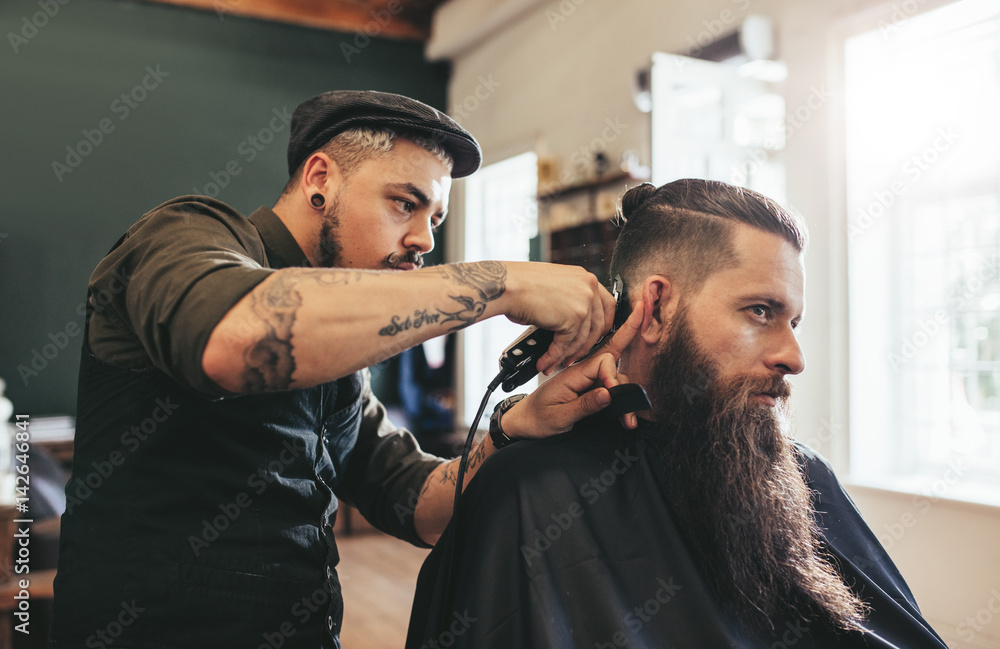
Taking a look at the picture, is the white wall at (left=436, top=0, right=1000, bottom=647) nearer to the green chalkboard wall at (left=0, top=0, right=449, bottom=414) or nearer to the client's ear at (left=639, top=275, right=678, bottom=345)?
the client's ear at (left=639, top=275, right=678, bottom=345)

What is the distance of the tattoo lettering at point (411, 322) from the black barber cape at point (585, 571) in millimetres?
507

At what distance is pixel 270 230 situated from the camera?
60.8 inches

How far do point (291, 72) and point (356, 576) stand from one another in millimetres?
4514

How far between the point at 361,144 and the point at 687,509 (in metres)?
0.98

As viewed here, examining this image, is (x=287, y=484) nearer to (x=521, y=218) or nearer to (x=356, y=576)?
(x=356, y=576)

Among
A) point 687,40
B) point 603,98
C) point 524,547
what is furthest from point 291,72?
point 524,547

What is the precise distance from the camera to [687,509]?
1.48 m

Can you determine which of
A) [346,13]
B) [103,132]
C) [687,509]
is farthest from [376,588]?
[346,13]

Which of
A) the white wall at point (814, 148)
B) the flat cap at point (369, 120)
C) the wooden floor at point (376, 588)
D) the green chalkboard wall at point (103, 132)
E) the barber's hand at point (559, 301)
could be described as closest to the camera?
the barber's hand at point (559, 301)

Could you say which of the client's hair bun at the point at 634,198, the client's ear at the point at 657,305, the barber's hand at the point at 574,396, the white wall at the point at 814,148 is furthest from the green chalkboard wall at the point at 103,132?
the client's ear at the point at 657,305

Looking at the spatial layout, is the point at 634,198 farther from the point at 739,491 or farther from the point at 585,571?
the point at 585,571

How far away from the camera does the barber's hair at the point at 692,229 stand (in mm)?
1524

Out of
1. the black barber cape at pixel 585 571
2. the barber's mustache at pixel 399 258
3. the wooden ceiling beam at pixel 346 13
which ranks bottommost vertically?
the black barber cape at pixel 585 571

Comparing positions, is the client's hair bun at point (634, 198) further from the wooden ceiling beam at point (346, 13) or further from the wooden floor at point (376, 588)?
the wooden ceiling beam at point (346, 13)
